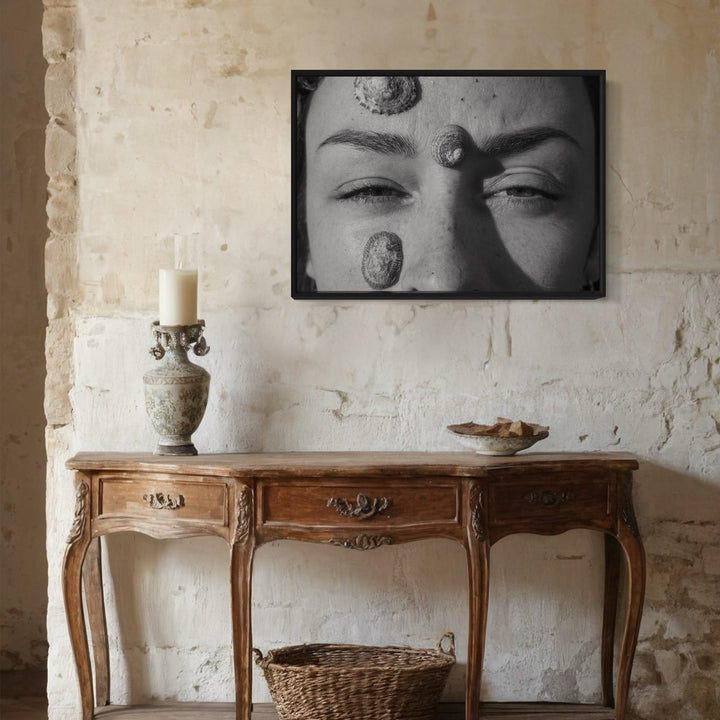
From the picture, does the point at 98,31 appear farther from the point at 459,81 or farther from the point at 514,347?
the point at 514,347

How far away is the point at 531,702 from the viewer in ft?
11.9

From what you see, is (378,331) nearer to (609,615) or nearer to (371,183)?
(371,183)

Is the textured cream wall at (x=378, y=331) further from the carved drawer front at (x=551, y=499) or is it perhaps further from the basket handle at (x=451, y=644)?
the carved drawer front at (x=551, y=499)

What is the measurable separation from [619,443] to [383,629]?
3.45ft

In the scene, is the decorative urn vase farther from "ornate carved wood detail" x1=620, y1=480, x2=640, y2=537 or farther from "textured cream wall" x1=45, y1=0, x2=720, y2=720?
"ornate carved wood detail" x1=620, y1=480, x2=640, y2=537

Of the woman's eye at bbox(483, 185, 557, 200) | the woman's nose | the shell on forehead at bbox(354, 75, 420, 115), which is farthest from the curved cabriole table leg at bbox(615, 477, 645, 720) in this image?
the shell on forehead at bbox(354, 75, 420, 115)

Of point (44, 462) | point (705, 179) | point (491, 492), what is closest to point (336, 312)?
point (491, 492)

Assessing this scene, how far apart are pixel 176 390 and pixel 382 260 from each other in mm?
851

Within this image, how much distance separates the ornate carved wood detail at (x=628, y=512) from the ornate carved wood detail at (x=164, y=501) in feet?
4.53

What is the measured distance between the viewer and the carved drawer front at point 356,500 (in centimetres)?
315

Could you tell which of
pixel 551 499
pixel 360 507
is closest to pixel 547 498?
pixel 551 499

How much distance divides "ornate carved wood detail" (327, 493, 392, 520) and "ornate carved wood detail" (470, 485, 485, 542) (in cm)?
26

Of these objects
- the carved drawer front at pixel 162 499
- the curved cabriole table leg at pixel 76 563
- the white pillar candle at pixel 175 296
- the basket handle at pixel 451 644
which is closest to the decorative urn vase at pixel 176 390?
the white pillar candle at pixel 175 296

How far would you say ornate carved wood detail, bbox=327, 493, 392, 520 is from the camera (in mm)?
3133
